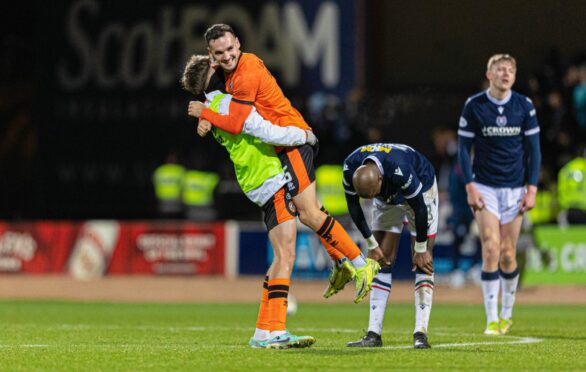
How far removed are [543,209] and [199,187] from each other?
312 inches

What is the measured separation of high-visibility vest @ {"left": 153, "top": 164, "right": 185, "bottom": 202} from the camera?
2698 centimetres

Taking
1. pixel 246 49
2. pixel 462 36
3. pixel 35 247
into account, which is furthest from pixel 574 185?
pixel 35 247

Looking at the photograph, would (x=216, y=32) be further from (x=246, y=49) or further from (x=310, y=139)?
(x=246, y=49)

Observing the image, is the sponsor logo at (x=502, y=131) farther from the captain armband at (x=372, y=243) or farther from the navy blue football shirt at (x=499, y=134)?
the captain armband at (x=372, y=243)

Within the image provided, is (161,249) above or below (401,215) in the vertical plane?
below

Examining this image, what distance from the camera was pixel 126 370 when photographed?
324 inches

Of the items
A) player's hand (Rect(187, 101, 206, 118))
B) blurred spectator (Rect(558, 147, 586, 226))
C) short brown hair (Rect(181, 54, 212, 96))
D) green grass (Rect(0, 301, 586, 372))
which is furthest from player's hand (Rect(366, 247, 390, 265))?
blurred spectator (Rect(558, 147, 586, 226))

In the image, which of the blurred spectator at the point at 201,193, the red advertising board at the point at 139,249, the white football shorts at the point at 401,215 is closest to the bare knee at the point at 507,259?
the white football shorts at the point at 401,215

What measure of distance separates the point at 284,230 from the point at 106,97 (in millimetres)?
18393

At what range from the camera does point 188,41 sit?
27.0 m

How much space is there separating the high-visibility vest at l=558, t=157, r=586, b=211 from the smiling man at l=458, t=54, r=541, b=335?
9.97 m

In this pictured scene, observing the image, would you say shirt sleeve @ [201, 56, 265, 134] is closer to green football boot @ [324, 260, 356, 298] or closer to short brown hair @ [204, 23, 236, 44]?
short brown hair @ [204, 23, 236, 44]

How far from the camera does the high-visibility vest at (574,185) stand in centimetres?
2192

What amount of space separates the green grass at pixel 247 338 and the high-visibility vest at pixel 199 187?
387 inches
